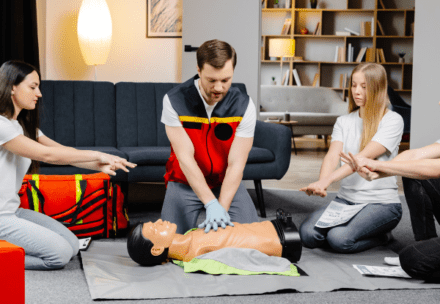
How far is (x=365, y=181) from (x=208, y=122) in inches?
31.2

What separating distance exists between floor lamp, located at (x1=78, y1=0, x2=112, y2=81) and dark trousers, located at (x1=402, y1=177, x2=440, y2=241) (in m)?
2.82

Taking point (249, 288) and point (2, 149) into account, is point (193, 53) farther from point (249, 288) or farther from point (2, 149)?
point (249, 288)

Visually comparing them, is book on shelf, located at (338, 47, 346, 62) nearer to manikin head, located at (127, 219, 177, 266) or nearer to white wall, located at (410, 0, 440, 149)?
Answer: white wall, located at (410, 0, 440, 149)

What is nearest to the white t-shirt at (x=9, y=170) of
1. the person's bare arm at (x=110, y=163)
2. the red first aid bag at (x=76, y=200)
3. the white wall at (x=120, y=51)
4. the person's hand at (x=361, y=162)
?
the person's bare arm at (x=110, y=163)

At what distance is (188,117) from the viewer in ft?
6.70

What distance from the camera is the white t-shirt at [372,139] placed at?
2.24 m

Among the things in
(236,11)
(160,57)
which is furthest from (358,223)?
(160,57)

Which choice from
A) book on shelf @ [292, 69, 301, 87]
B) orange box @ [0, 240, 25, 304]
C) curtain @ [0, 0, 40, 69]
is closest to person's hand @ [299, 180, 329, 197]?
orange box @ [0, 240, 25, 304]

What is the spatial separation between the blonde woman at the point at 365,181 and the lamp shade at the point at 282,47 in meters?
4.88

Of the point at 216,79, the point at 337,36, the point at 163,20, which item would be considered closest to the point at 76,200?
the point at 216,79

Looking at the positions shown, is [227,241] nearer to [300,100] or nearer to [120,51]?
[120,51]

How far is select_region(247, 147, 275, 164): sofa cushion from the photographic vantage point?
119 inches

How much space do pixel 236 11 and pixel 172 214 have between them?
241 cm

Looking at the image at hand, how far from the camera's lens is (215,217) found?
6.27ft
